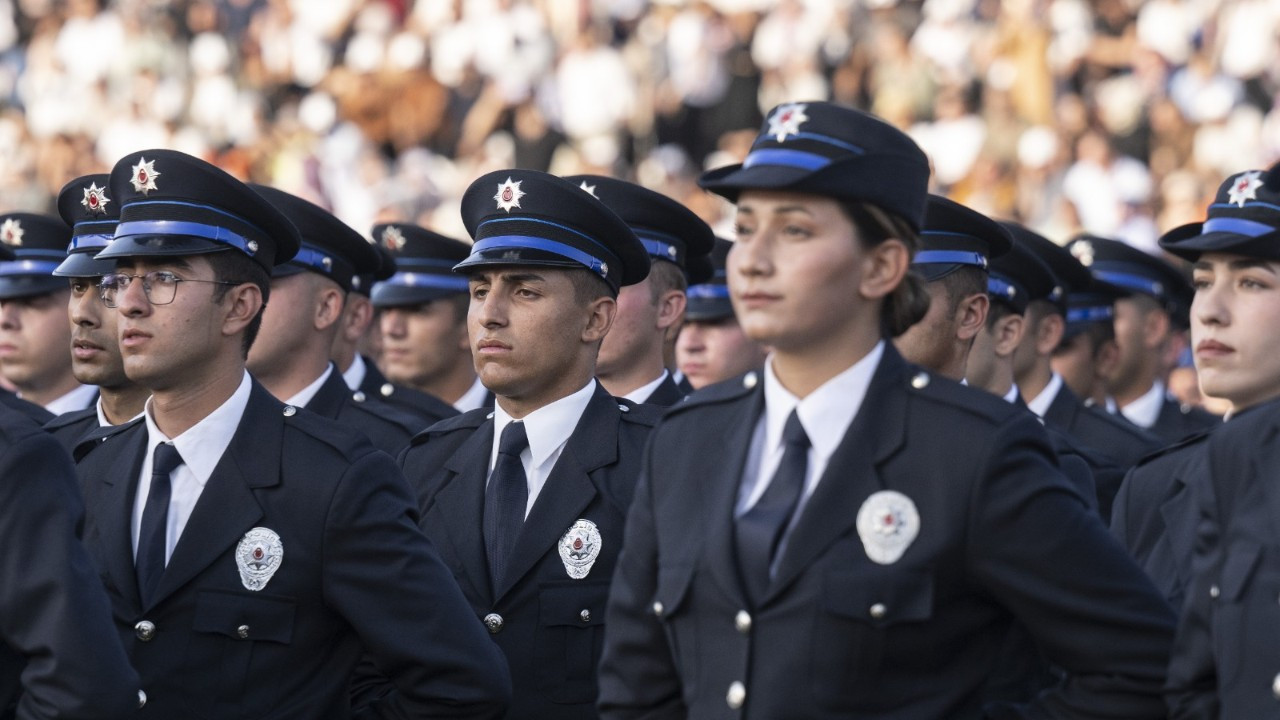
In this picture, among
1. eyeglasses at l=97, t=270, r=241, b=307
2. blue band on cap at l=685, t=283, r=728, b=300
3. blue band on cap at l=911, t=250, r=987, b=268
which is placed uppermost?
blue band on cap at l=685, t=283, r=728, b=300

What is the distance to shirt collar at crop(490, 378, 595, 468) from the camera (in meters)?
5.57

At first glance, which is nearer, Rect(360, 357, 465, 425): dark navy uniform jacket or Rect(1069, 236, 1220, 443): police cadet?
Rect(360, 357, 465, 425): dark navy uniform jacket

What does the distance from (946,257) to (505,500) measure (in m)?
1.59

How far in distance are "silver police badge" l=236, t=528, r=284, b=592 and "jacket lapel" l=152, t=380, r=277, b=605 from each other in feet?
0.09

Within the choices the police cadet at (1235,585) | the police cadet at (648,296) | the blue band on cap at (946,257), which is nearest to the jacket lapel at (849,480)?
the police cadet at (1235,585)

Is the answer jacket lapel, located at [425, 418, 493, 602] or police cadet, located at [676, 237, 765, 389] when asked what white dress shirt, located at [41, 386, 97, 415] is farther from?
jacket lapel, located at [425, 418, 493, 602]

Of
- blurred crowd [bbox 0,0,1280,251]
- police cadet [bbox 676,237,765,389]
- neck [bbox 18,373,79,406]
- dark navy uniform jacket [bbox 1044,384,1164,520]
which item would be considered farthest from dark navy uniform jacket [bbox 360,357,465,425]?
blurred crowd [bbox 0,0,1280,251]

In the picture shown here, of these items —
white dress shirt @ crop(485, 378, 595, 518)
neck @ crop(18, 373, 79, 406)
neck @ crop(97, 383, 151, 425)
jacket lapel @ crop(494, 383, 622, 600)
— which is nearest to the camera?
jacket lapel @ crop(494, 383, 622, 600)

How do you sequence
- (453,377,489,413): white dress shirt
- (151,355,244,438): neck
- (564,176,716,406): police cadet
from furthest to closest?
(453,377,489,413): white dress shirt → (564,176,716,406): police cadet → (151,355,244,438): neck

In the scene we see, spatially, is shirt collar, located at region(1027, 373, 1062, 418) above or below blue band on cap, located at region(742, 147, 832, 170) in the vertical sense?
below

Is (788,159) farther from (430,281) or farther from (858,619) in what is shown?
(430,281)

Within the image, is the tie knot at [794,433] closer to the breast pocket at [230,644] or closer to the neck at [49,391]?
the breast pocket at [230,644]

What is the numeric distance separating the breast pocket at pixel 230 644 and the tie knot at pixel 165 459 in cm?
36

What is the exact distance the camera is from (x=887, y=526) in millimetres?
3611
